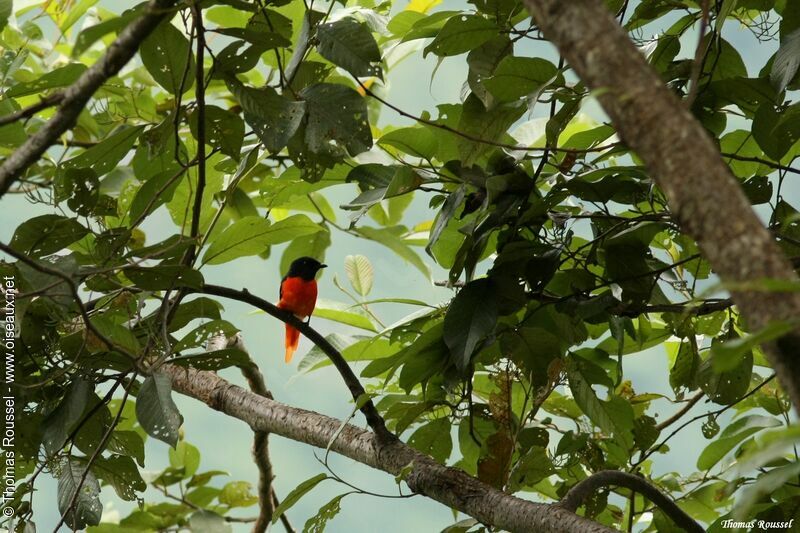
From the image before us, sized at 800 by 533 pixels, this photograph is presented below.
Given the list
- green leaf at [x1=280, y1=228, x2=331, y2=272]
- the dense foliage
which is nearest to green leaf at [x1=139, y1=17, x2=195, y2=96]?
the dense foliage

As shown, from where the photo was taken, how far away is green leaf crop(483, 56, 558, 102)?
1890mm

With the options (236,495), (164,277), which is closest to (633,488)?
(164,277)

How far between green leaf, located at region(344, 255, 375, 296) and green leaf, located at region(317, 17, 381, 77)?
5.22 feet

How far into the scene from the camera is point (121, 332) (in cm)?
213

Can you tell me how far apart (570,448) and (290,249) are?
4.66ft

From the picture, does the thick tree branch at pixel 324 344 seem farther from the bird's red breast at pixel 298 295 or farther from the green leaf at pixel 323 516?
the bird's red breast at pixel 298 295

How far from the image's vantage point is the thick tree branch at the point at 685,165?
794mm

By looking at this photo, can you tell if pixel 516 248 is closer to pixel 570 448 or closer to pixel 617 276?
pixel 617 276

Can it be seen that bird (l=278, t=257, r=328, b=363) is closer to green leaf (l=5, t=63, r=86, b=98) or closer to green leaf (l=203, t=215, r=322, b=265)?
green leaf (l=203, t=215, r=322, b=265)

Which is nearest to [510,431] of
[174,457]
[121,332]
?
[121,332]

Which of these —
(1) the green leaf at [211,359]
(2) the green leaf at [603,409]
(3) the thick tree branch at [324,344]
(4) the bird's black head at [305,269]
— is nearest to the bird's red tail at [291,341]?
(4) the bird's black head at [305,269]

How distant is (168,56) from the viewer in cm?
191

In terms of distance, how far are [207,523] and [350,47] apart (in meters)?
2.03

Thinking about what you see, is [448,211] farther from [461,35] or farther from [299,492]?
[299,492]
